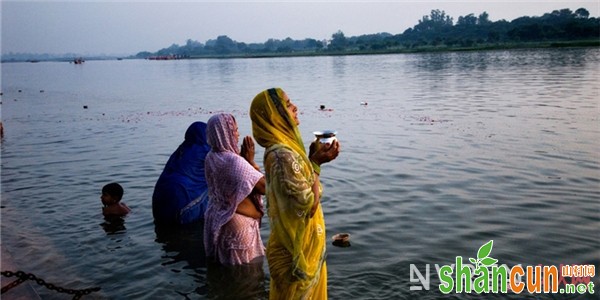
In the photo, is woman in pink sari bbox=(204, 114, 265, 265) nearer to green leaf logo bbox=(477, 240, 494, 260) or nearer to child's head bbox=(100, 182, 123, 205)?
green leaf logo bbox=(477, 240, 494, 260)

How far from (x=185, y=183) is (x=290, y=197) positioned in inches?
170

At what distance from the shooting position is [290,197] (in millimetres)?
3104

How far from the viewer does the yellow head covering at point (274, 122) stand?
3281mm

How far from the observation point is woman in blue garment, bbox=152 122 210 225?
7.10 m

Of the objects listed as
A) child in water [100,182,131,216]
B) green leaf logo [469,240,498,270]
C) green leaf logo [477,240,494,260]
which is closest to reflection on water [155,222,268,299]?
child in water [100,182,131,216]

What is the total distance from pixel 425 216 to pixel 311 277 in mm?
4803

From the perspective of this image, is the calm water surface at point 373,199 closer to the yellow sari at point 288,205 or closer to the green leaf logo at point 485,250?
the green leaf logo at point 485,250

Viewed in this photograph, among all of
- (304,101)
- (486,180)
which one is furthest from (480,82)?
(486,180)

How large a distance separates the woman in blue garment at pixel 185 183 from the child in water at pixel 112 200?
1163mm

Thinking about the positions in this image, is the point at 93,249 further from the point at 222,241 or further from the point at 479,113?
the point at 479,113

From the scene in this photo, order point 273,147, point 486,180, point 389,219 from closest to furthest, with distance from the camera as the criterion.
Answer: point 273,147, point 389,219, point 486,180

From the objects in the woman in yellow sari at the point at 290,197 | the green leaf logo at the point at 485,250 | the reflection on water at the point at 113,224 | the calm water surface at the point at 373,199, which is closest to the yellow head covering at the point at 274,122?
the woman in yellow sari at the point at 290,197

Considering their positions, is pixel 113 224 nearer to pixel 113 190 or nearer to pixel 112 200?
pixel 112 200

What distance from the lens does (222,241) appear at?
555 cm
